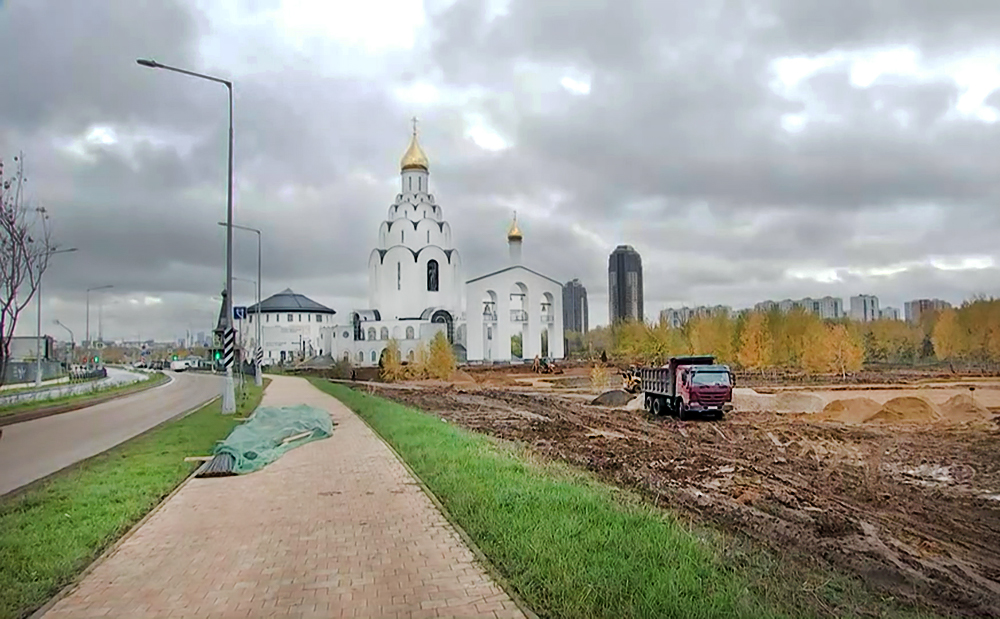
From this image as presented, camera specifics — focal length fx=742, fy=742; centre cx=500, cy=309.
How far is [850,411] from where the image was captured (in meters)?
29.1

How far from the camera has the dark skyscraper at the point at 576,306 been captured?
516ft

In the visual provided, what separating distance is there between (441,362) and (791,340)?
89.7ft

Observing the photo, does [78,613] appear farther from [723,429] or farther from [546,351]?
[546,351]

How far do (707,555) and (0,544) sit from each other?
709 cm

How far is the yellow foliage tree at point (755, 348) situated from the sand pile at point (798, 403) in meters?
17.9

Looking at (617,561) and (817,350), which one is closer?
(617,561)

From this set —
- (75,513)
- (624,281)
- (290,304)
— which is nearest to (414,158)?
(290,304)

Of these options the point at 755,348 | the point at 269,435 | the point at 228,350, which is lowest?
the point at 269,435

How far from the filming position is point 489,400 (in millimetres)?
38562

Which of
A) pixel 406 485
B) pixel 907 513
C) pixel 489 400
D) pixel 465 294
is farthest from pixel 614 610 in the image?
pixel 465 294

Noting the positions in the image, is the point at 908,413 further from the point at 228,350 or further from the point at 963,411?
the point at 228,350

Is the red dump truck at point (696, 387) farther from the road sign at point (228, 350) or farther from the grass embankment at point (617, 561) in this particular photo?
the grass embankment at point (617, 561)

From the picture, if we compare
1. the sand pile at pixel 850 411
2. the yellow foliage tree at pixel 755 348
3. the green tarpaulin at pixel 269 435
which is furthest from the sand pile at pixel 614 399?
the green tarpaulin at pixel 269 435

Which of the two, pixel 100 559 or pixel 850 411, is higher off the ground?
pixel 100 559
